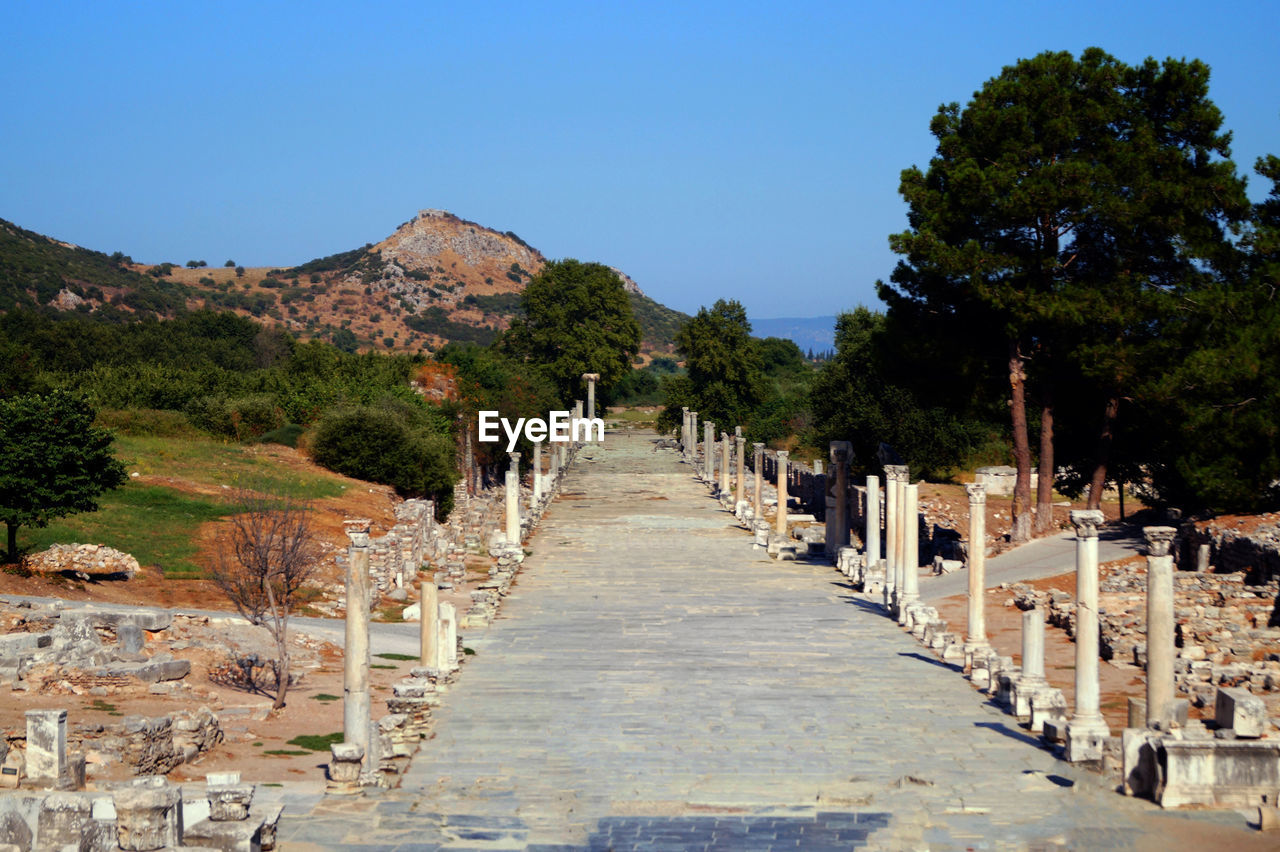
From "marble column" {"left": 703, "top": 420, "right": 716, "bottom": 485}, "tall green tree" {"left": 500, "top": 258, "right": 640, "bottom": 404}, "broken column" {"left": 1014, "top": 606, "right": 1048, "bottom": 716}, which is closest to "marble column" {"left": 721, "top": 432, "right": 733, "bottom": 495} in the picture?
"marble column" {"left": 703, "top": 420, "right": 716, "bottom": 485}

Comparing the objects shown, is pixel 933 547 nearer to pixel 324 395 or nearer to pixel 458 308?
pixel 324 395

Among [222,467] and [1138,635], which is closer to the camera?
[1138,635]

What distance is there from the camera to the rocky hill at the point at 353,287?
10006 centimetres

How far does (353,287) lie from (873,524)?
12351 cm

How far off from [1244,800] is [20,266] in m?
98.4

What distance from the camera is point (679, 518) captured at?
41.2 m

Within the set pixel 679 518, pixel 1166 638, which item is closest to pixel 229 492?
pixel 679 518

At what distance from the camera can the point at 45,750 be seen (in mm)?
11922

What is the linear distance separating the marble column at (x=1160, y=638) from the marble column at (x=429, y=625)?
9.29 metres

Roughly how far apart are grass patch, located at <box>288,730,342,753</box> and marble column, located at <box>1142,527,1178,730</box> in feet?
30.4

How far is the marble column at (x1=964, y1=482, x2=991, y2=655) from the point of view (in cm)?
1978

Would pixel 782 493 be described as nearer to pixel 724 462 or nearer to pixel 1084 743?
pixel 724 462

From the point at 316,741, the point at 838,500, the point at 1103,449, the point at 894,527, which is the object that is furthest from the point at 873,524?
the point at 316,741

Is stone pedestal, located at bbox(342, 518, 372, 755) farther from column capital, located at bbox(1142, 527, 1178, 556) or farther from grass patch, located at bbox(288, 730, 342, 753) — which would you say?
column capital, located at bbox(1142, 527, 1178, 556)
